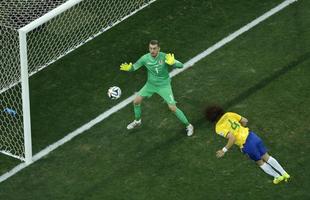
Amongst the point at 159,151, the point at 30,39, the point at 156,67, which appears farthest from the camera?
the point at 30,39

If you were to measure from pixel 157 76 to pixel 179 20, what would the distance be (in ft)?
12.1

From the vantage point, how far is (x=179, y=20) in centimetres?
2038

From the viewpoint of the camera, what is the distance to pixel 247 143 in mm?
15953

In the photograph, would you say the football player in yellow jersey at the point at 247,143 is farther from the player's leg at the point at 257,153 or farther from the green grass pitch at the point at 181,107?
the green grass pitch at the point at 181,107

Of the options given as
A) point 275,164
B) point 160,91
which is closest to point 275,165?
point 275,164

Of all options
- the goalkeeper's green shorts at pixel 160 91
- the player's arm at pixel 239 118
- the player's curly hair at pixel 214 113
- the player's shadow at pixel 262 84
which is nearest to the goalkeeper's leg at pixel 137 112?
the goalkeeper's green shorts at pixel 160 91

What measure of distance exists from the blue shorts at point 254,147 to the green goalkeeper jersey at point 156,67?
5.96 feet

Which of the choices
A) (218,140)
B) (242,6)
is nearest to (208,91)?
(218,140)

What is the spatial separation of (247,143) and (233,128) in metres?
0.34

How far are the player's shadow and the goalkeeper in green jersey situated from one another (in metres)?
0.76

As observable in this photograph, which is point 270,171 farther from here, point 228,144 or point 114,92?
point 114,92

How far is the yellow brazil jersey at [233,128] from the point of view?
16.0 m

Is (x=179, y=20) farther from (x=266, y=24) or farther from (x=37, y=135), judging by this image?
(x=37, y=135)

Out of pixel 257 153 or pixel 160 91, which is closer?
pixel 257 153
